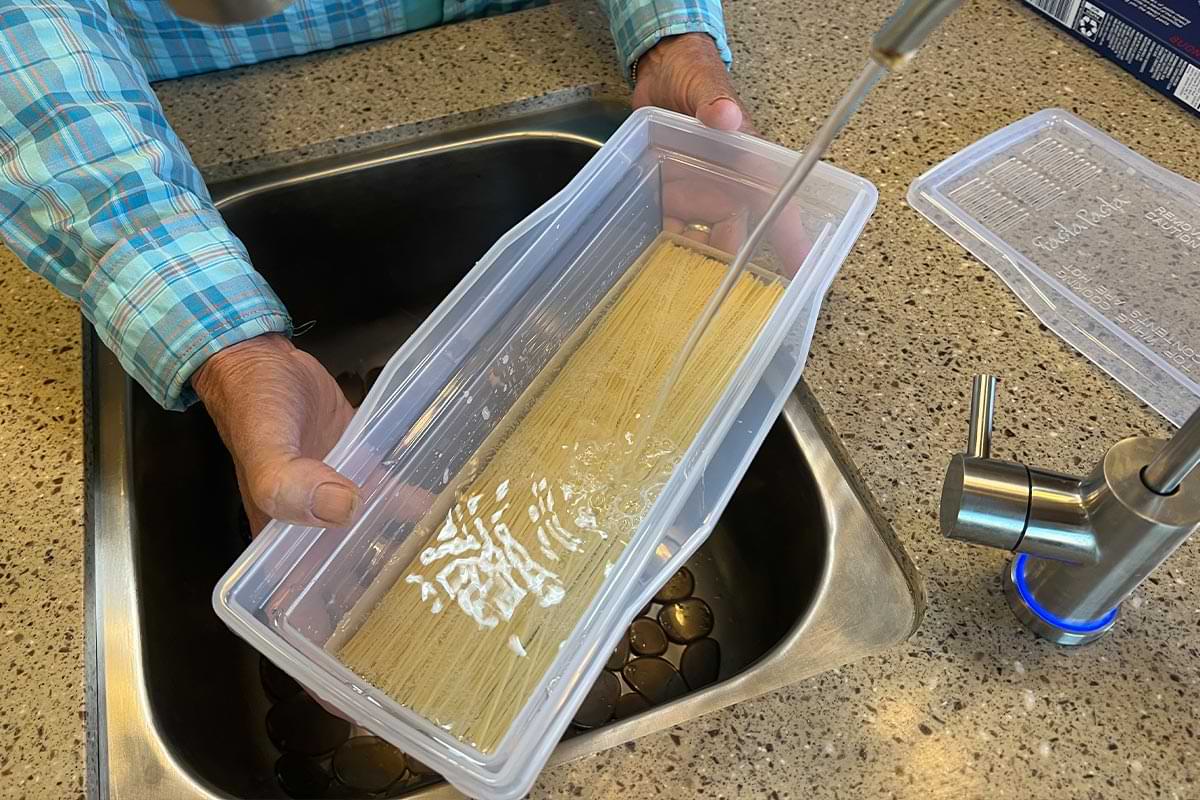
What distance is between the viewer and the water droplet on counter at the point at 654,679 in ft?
2.43

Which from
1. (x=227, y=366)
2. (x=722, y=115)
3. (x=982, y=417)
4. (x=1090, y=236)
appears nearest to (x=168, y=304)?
(x=227, y=366)

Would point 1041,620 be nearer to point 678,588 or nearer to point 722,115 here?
point 678,588

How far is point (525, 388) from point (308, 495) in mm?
252

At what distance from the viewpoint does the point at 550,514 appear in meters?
0.64

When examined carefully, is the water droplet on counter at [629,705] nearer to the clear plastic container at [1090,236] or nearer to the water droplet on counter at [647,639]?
the water droplet on counter at [647,639]

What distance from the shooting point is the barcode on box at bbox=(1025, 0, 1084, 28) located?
2.93 feet

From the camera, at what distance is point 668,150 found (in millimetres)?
793

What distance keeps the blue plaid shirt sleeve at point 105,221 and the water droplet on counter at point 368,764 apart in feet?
1.05

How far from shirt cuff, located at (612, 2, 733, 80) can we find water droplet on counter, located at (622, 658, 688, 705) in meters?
0.61

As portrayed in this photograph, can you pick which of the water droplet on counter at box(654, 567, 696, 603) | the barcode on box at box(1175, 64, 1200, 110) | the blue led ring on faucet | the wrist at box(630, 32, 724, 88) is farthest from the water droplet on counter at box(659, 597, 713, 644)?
the barcode on box at box(1175, 64, 1200, 110)

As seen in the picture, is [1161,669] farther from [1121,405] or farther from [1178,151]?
[1178,151]

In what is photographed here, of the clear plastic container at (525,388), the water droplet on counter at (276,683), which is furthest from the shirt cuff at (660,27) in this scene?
the water droplet on counter at (276,683)

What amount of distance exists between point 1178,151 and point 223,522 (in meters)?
0.98

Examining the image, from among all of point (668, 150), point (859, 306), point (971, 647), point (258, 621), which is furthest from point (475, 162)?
point (971, 647)
